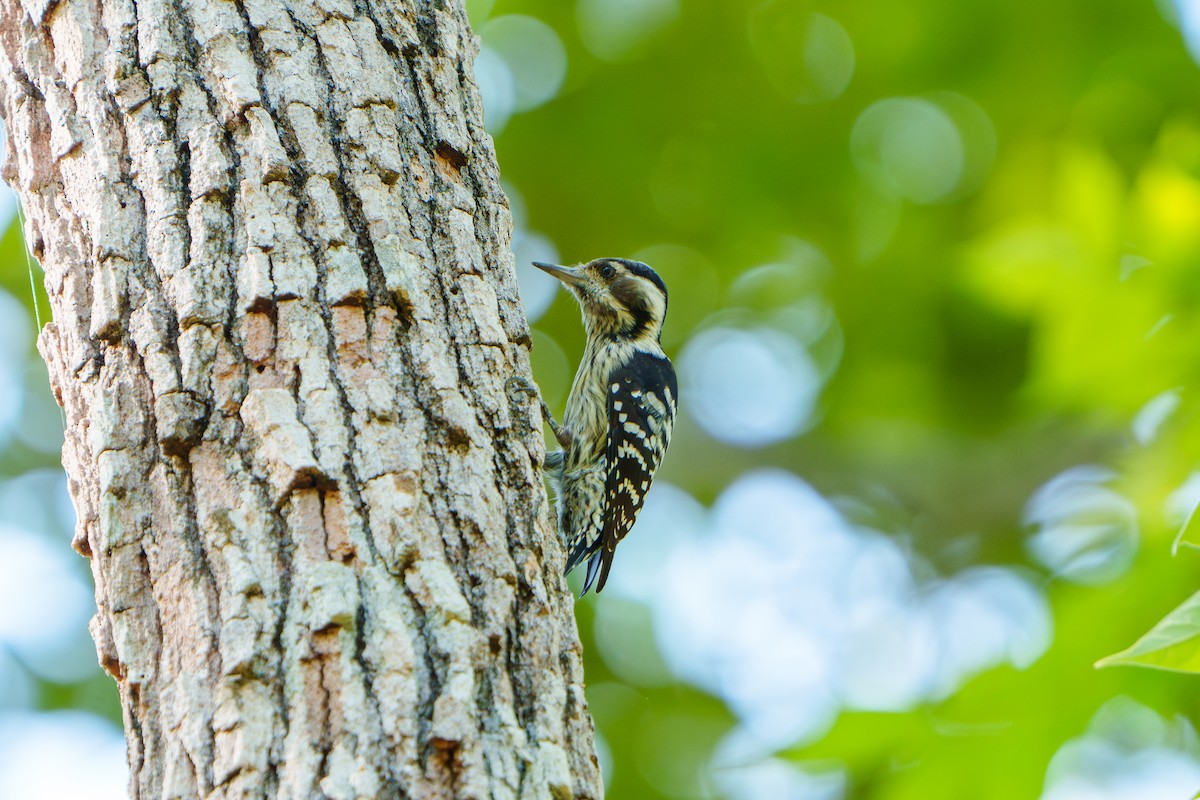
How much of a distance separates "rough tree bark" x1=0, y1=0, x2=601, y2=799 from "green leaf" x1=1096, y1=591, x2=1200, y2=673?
2.90 feet

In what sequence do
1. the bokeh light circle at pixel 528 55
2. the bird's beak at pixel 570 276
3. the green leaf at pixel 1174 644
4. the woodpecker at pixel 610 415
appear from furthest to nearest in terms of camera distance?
1. the bokeh light circle at pixel 528 55
2. the bird's beak at pixel 570 276
3. the woodpecker at pixel 610 415
4. the green leaf at pixel 1174 644

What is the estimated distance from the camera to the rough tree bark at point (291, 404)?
1.86 meters

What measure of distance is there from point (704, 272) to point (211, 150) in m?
5.79

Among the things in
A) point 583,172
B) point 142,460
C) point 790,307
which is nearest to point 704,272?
point 790,307

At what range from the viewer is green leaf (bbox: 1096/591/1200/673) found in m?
1.60

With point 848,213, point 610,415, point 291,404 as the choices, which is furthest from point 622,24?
point 291,404

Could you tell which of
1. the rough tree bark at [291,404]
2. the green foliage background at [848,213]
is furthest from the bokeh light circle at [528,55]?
the rough tree bark at [291,404]

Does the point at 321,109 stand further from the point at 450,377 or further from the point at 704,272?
the point at 704,272

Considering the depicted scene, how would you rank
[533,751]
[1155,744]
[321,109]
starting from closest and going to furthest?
→ [533,751] → [321,109] → [1155,744]

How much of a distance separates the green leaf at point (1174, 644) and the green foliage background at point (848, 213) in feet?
13.7

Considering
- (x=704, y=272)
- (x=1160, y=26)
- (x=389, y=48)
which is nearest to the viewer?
(x=389, y=48)

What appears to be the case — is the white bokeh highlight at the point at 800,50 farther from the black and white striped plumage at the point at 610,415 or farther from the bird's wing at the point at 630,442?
the bird's wing at the point at 630,442

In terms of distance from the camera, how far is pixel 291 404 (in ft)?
6.88

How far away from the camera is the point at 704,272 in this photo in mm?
7902
